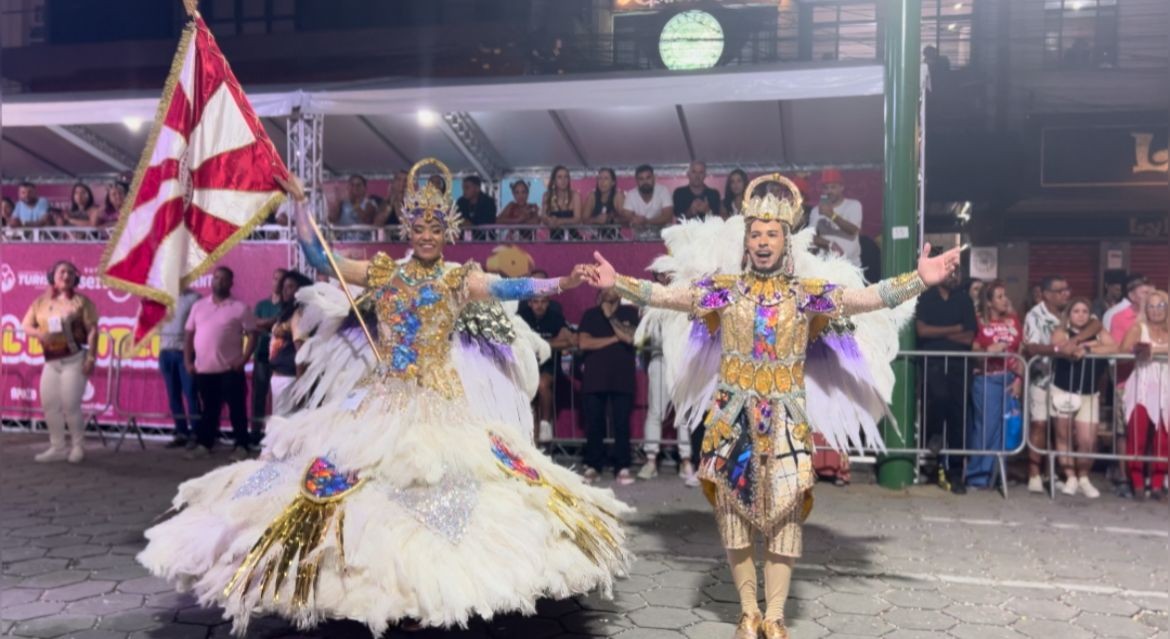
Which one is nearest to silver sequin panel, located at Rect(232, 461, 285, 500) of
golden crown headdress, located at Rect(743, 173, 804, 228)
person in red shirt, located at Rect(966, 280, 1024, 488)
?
golden crown headdress, located at Rect(743, 173, 804, 228)

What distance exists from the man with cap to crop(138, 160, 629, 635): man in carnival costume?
15.5 feet

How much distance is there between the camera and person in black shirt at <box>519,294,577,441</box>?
29.3 feet

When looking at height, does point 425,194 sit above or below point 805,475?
above

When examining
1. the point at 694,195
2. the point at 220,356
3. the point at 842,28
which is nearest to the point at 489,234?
the point at 694,195

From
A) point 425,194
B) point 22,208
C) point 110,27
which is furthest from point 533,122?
point 110,27

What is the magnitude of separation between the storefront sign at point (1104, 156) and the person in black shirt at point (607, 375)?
1019 cm

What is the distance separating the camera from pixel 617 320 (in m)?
8.68

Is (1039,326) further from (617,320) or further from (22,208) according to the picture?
(22,208)

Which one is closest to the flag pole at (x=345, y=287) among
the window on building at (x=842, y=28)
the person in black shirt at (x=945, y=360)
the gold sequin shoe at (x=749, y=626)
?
the gold sequin shoe at (x=749, y=626)

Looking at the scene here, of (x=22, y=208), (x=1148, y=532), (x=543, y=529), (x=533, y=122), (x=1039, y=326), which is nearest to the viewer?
(x=543, y=529)

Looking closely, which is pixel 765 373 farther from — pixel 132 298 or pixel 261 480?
pixel 132 298

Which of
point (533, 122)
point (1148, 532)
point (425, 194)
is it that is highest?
point (533, 122)

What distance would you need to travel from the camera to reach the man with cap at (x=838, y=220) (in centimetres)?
917

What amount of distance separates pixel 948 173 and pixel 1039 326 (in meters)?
8.49
